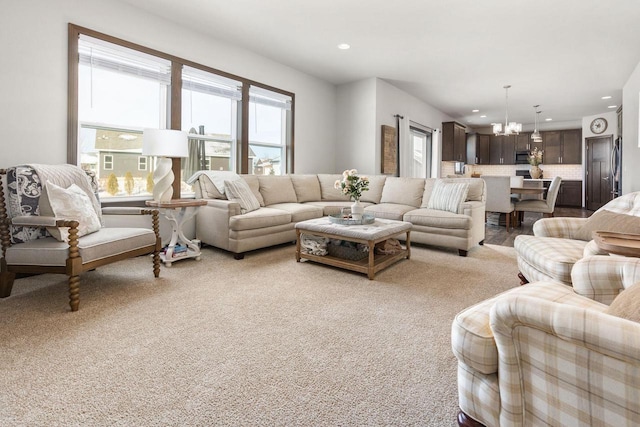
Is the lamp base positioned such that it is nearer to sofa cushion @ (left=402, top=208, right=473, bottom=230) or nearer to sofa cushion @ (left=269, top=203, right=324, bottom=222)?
sofa cushion @ (left=269, top=203, right=324, bottom=222)

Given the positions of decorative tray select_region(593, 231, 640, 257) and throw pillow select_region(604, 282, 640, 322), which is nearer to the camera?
throw pillow select_region(604, 282, 640, 322)

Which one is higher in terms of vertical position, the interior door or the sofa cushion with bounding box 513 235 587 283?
the interior door

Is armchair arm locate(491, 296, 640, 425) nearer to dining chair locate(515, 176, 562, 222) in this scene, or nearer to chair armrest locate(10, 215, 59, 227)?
chair armrest locate(10, 215, 59, 227)

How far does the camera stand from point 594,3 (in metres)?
3.40

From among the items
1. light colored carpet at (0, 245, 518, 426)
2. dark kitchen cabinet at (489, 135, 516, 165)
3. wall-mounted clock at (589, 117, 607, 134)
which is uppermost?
wall-mounted clock at (589, 117, 607, 134)

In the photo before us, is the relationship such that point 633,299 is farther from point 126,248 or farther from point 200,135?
point 200,135

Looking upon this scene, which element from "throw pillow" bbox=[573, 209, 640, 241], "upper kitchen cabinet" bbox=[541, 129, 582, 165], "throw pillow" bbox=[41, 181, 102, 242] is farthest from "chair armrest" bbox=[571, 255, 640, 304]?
"upper kitchen cabinet" bbox=[541, 129, 582, 165]

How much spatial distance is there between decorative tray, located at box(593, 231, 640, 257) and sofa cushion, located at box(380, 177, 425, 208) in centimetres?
316

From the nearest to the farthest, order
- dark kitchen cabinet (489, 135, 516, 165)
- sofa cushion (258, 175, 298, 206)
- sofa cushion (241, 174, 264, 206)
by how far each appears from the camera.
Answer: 1. sofa cushion (241, 174, 264, 206)
2. sofa cushion (258, 175, 298, 206)
3. dark kitchen cabinet (489, 135, 516, 165)

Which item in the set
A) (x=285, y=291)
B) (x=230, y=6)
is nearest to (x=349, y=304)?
(x=285, y=291)

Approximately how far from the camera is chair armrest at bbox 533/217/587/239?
2.59 meters

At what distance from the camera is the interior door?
902 cm

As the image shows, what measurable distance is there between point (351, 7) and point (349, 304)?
3033 millimetres

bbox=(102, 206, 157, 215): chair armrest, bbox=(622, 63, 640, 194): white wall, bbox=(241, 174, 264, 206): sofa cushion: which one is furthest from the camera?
bbox=(622, 63, 640, 194): white wall
